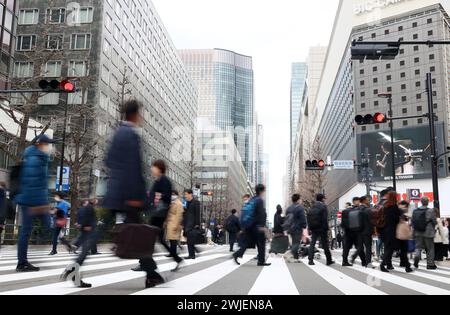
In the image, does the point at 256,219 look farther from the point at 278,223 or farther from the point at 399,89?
the point at 399,89

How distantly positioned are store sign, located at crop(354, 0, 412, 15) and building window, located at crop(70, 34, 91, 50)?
1352 inches

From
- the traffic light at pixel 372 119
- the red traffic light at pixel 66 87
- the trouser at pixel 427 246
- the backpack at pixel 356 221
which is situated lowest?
the trouser at pixel 427 246

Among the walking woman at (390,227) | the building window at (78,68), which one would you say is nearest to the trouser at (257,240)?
the walking woman at (390,227)

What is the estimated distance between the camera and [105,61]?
132 ft

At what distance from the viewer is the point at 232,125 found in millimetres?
157500

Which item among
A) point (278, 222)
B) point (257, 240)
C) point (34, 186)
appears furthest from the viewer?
point (278, 222)

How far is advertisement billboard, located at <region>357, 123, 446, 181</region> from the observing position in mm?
46375

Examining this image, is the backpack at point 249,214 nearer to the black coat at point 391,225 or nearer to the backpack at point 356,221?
the backpack at point 356,221

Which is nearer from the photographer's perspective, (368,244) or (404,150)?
(368,244)

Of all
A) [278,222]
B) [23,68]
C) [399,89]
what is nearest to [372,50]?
[278,222]

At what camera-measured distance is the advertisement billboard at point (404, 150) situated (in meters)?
46.4

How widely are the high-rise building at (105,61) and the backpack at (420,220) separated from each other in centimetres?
1744

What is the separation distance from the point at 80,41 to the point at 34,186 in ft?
124

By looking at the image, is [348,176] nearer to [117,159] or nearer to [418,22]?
[418,22]
